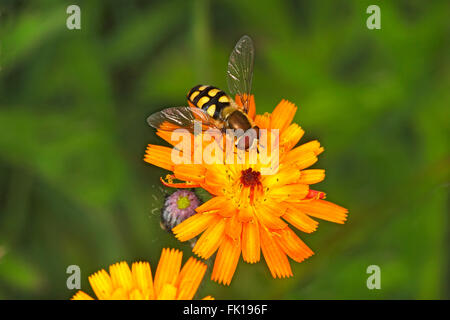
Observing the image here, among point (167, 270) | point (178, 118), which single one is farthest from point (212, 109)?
point (167, 270)

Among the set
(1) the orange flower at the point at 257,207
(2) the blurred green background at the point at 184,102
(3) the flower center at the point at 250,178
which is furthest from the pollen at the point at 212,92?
(2) the blurred green background at the point at 184,102

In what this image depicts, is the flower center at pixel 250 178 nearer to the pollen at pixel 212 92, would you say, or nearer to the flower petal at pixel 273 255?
the flower petal at pixel 273 255

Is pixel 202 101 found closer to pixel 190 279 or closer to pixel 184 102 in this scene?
pixel 190 279

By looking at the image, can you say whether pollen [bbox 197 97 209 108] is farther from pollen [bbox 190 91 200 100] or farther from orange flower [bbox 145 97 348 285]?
orange flower [bbox 145 97 348 285]

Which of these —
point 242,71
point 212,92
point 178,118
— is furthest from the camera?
point 242,71

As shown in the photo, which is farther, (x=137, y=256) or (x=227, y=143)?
(x=137, y=256)
